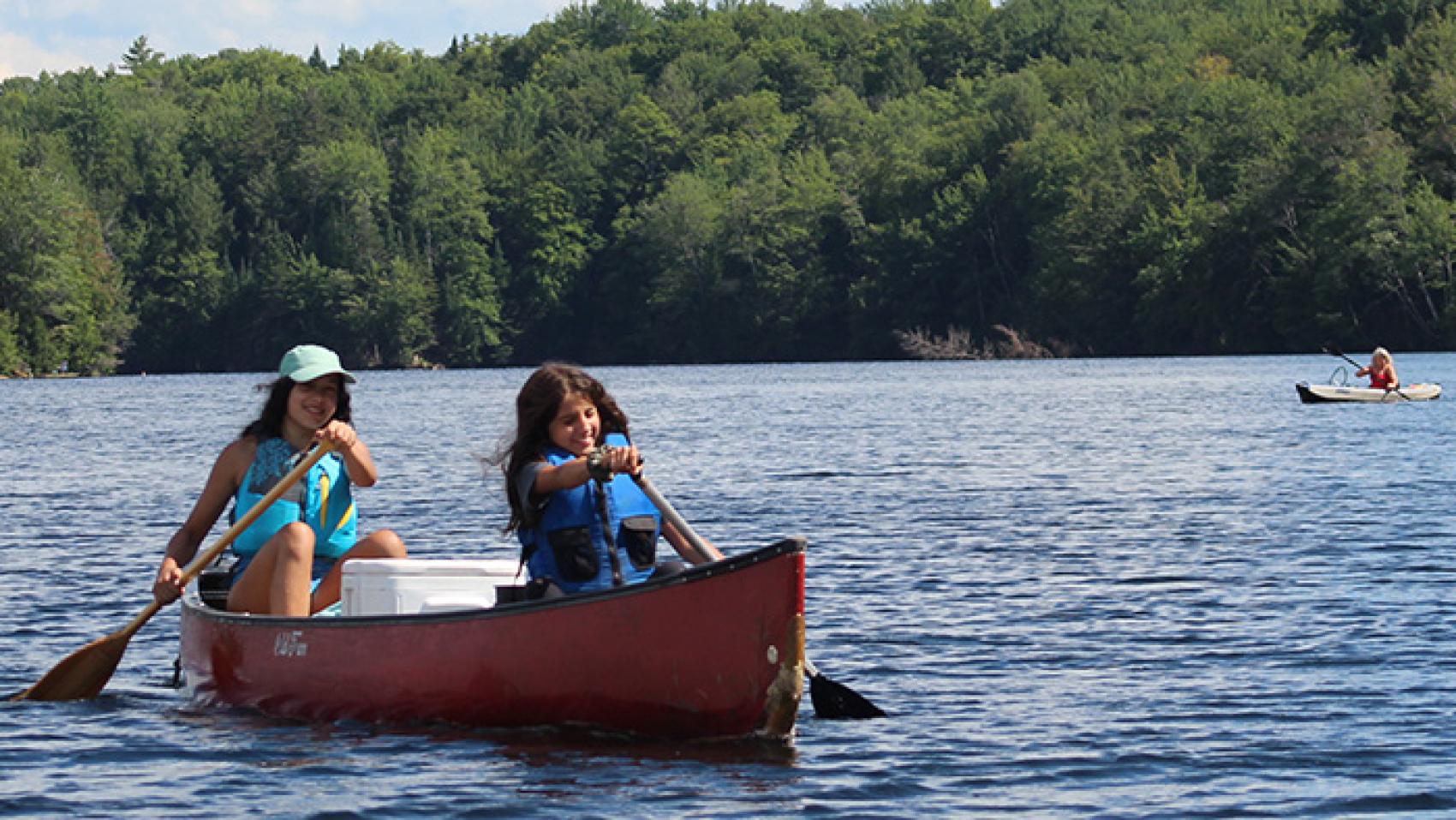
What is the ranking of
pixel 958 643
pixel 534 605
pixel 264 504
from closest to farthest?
1. pixel 534 605
2. pixel 264 504
3. pixel 958 643

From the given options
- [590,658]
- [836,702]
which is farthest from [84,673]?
[836,702]

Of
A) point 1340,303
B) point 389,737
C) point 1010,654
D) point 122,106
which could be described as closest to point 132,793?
point 389,737

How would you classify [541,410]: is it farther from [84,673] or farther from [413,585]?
[84,673]

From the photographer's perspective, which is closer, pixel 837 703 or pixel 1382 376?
pixel 837 703

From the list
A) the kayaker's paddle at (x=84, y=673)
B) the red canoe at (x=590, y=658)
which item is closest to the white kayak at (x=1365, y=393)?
the kayaker's paddle at (x=84, y=673)

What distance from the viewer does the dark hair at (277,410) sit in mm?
10625

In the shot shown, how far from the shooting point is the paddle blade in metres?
11.8

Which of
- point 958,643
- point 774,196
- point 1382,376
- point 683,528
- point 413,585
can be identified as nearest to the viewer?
point 683,528

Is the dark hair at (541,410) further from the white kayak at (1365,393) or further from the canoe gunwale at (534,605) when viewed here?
the white kayak at (1365,393)

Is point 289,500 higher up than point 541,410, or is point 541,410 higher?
point 541,410

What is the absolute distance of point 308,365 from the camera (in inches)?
412

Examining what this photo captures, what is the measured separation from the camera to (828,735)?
10406 millimetres

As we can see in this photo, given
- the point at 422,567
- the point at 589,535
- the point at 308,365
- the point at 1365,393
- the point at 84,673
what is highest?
the point at 308,365

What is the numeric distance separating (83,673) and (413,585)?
2478 mm
